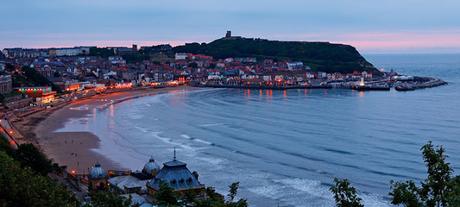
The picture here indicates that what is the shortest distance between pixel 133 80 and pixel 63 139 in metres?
76.4

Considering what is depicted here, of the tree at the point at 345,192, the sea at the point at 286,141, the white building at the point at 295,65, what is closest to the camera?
the tree at the point at 345,192

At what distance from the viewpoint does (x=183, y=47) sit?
185 m

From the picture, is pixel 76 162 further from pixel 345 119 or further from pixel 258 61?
pixel 258 61

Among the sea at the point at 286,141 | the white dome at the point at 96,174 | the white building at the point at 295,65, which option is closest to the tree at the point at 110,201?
the sea at the point at 286,141

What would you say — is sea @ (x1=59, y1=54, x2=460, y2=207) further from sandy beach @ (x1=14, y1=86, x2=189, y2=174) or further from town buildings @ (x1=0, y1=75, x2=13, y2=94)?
town buildings @ (x1=0, y1=75, x2=13, y2=94)

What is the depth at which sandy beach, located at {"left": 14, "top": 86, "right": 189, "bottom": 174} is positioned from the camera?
3538cm

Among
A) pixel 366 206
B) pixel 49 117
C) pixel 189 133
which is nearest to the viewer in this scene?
pixel 366 206

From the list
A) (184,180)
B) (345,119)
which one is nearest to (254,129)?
(345,119)

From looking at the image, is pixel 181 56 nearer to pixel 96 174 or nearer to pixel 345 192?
pixel 96 174

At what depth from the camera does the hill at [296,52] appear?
474ft

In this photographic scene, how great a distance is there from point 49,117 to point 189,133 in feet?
63.4

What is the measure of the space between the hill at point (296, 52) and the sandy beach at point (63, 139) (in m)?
85.5

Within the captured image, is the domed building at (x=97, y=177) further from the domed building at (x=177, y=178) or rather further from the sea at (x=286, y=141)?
the domed building at (x=177, y=178)

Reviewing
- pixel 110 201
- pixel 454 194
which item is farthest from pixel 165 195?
pixel 454 194
